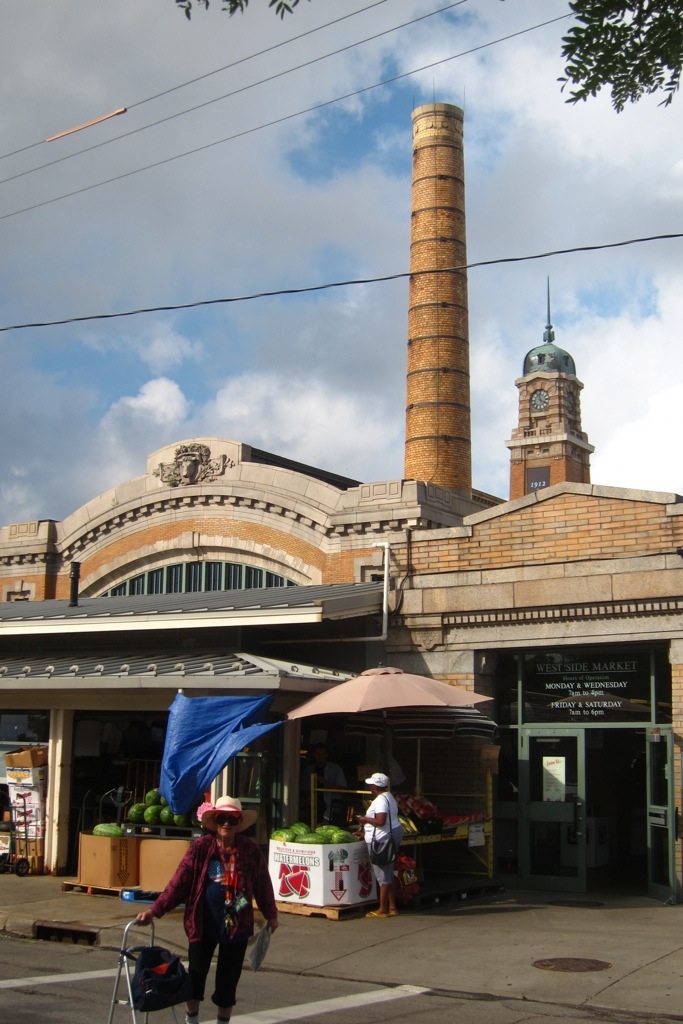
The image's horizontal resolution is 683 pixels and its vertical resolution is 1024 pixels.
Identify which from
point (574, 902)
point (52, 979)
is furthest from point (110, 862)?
point (574, 902)

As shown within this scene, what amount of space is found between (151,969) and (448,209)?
35058 mm

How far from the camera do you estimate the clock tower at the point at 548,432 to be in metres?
80.9

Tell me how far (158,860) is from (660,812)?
6.04m

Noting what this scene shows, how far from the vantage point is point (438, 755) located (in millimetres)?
16328

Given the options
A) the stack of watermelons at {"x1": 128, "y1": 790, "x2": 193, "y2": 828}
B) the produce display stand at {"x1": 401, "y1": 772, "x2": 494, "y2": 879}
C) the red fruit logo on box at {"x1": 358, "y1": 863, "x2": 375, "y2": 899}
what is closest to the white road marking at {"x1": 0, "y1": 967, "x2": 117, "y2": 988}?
the red fruit logo on box at {"x1": 358, "y1": 863, "x2": 375, "y2": 899}

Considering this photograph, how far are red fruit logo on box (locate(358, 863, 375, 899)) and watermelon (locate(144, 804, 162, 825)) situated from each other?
2747 millimetres

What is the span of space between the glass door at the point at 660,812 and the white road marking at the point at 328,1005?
18.7 feet

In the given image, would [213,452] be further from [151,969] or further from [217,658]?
[151,969]

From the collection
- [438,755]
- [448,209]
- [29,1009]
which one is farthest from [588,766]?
[448,209]

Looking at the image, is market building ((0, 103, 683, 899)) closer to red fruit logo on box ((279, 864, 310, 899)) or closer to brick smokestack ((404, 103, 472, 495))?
red fruit logo on box ((279, 864, 310, 899))

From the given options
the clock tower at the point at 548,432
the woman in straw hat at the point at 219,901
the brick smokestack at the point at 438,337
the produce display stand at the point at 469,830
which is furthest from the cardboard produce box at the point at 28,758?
the clock tower at the point at 548,432

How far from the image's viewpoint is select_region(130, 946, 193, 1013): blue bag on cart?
6.31 meters

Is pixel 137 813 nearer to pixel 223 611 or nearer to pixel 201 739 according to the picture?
pixel 201 739

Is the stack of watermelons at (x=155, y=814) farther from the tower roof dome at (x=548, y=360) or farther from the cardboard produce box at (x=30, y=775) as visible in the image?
the tower roof dome at (x=548, y=360)
